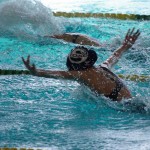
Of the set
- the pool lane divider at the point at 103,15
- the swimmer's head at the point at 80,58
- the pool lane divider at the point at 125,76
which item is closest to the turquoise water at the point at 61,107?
the pool lane divider at the point at 125,76

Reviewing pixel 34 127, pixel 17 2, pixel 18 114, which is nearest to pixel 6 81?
pixel 18 114

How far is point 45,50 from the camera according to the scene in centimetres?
598

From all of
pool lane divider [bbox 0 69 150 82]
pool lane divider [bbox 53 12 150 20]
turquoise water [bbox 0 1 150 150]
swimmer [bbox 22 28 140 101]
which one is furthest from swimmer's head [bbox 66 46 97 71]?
pool lane divider [bbox 53 12 150 20]

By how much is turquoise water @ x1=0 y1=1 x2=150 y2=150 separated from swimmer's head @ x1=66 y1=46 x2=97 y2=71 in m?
0.30

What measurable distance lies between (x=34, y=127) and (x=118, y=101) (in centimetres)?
79

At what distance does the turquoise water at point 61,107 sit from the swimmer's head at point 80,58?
298 mm

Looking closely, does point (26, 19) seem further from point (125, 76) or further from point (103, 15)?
point (125, 76)

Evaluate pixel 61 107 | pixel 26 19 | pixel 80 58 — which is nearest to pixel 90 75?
pixel 80 58

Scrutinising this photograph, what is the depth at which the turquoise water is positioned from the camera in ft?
10.1

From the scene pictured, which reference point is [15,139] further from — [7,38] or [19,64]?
[7,38]

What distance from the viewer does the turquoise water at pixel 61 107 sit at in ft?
10.1

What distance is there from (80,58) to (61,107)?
1.65 feet

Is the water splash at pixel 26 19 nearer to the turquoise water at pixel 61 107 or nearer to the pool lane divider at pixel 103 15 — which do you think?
the turquoise water at pixel 61 107

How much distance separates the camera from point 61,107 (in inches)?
153
